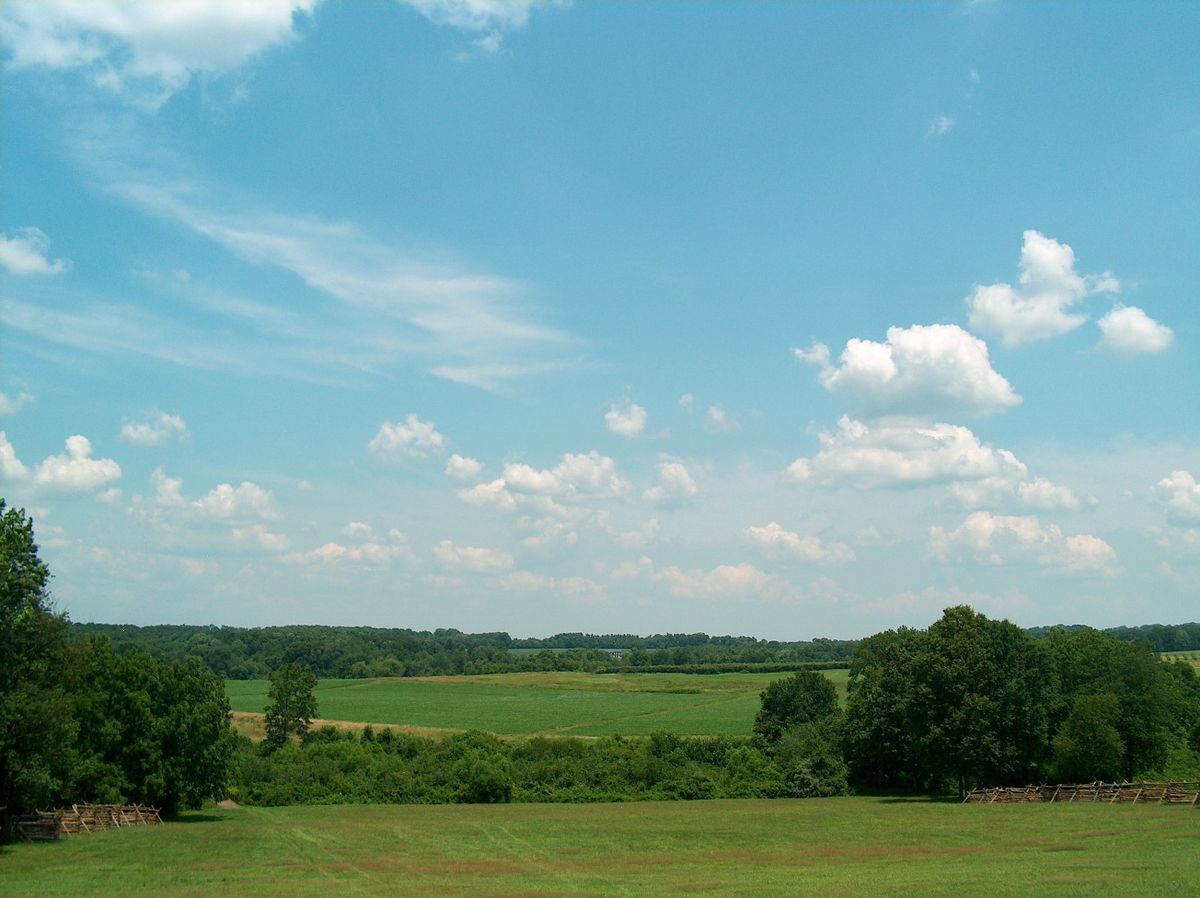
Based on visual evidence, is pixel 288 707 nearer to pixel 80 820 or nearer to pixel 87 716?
pixel 87 716

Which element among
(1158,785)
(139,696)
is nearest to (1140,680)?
(1158,785)

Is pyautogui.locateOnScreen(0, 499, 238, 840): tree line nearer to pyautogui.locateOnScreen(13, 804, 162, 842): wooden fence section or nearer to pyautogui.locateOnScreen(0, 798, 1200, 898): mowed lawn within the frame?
pyautogui.locateOnScreen(13, 804, 162, 842): wooden fence section

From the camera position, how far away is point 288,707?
3612 inches

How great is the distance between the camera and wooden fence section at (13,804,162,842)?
144ft

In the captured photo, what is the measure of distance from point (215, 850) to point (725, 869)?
21.6 metres

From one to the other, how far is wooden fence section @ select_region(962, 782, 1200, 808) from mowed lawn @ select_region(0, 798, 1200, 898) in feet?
10.4

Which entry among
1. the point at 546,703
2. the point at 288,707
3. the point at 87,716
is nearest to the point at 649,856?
the point at 87,716

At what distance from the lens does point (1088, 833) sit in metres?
39.8

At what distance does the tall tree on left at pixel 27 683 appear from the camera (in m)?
37.9

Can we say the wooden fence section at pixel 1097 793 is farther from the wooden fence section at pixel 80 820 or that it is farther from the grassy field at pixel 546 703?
the wooden fence section at pixel 80 820

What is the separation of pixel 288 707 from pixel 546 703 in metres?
61.7

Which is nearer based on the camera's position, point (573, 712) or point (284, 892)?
point (284, 892)

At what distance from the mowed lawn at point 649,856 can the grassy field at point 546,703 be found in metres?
57.1

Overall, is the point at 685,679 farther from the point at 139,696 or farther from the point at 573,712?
the point at 139,696
